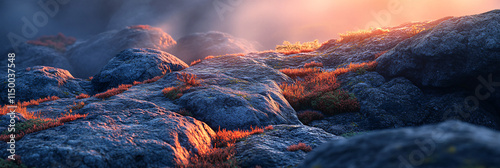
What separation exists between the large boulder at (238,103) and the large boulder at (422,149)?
726 cm

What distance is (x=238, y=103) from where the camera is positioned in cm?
1099

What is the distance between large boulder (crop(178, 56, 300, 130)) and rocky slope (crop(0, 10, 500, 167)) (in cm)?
5

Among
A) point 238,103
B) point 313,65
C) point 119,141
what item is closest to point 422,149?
point 119,141

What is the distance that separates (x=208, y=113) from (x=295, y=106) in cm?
494

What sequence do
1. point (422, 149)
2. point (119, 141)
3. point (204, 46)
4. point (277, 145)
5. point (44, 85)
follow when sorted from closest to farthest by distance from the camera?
1. point (422, 149)
2. point (119, 141)
3. point (277, 145)
4. point (44, 85)
5. point (204, 46)

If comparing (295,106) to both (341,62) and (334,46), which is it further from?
(334,46)

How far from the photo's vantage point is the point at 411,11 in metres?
59.7

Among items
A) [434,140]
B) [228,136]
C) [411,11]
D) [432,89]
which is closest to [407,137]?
[434,140]

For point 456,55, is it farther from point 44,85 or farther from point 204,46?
point 204,46

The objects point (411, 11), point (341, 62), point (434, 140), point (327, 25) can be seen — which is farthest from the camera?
point (327, 25)

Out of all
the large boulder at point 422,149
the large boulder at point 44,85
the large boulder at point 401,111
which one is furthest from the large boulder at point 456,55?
the large boulder at point 44,85

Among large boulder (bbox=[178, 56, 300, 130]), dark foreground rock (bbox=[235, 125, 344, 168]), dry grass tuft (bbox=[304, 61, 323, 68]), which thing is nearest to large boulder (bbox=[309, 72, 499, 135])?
large boulder (bbox=[178, 56, 300, 130])

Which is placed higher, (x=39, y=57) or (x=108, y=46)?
(x=108, y=46)

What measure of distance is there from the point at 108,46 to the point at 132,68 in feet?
91.6
